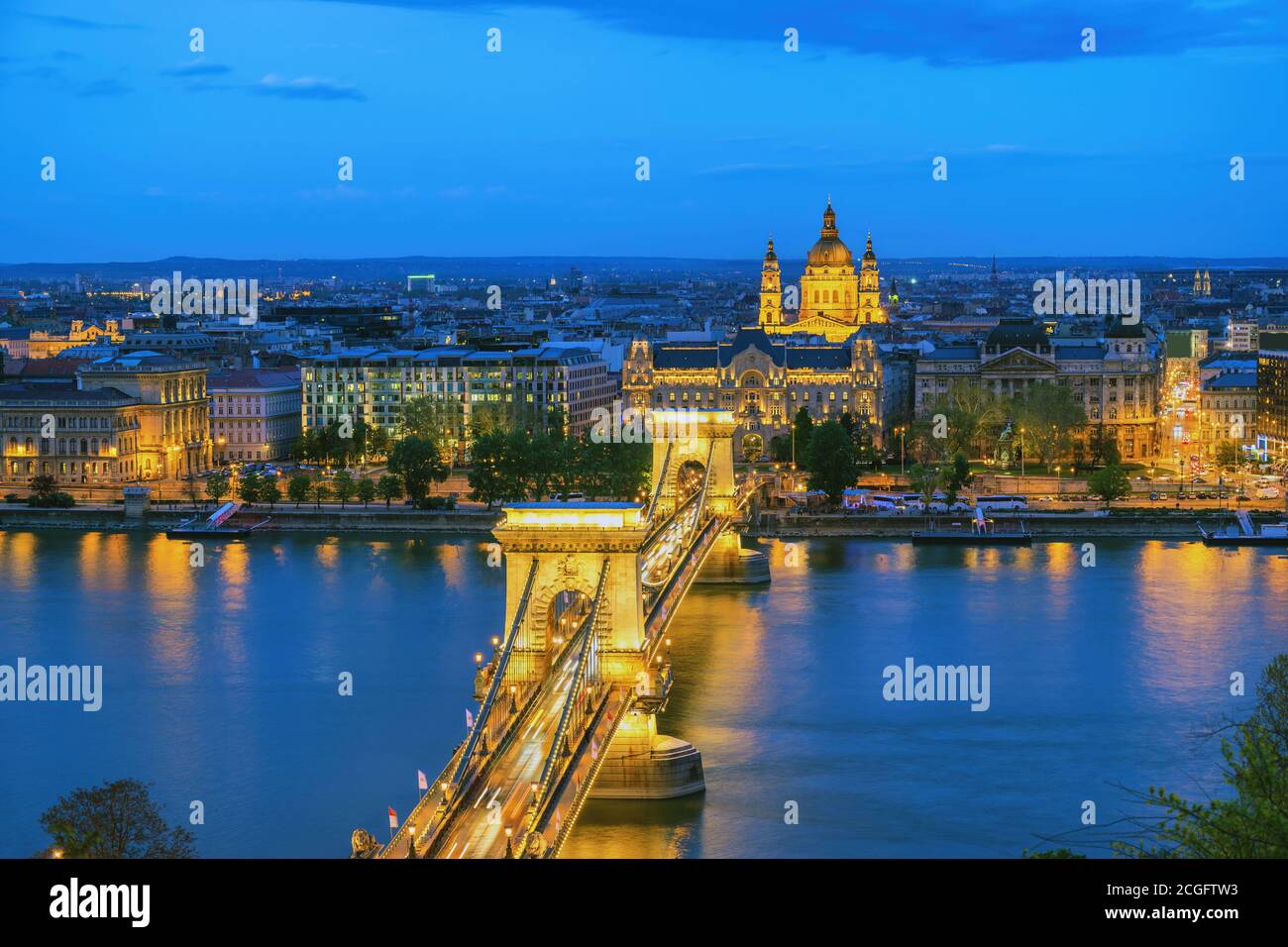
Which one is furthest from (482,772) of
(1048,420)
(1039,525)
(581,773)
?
(1048,420)

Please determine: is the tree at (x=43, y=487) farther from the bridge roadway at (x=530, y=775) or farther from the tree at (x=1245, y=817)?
the tree at (x=1245, y=817)

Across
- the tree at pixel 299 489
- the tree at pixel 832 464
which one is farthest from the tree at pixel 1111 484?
the tree at pixel 299 489

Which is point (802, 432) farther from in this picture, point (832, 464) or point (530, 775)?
point (530, 775)

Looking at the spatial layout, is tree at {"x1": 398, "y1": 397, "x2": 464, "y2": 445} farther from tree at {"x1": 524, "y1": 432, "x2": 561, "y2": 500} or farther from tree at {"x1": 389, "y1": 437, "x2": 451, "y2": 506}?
tree at {"x1": 524, "y1": 432, "x2": 561, "y2": 500}

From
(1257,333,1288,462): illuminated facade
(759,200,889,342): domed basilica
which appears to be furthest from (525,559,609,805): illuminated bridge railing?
(759,200,889,342): domed basilica
